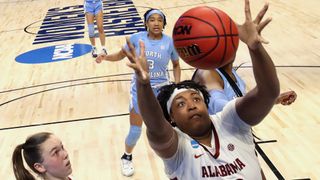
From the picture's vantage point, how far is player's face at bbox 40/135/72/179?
2814mm

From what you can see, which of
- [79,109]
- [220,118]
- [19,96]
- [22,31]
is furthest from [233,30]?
[22,31]

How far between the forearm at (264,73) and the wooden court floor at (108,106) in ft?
8.05

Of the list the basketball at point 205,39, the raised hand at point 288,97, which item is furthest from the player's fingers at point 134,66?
the raised hand at point 288,97

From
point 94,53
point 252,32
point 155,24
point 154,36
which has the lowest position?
point 94,53

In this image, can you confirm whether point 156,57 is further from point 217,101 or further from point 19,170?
point 19,170

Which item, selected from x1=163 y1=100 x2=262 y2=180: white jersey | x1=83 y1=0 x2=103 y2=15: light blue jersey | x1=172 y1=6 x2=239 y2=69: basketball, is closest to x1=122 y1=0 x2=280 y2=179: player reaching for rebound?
x1=163 y1=100 x2=262 y2=180: white jersey

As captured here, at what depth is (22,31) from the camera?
12.4 metres

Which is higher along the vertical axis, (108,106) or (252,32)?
(252,32)

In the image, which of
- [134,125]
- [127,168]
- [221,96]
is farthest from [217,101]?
[127,168]

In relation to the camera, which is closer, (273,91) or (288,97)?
(273,91)

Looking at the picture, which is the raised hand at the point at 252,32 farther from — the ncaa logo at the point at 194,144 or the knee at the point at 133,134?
the knee at the point at 133,134

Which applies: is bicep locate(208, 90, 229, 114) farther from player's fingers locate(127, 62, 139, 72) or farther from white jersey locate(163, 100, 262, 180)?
player's fingers locate(127, 62, 139, 72)

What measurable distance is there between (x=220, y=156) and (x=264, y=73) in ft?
1.48

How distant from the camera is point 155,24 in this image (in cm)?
429
